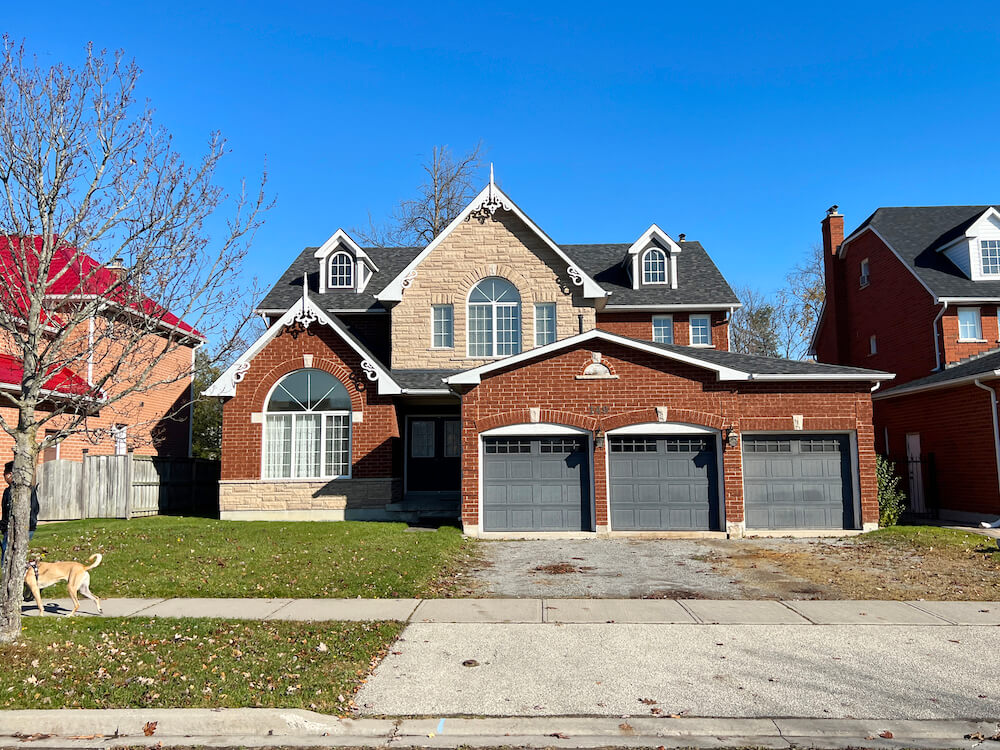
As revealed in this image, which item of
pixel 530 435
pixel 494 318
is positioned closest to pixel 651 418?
pixel 530 435

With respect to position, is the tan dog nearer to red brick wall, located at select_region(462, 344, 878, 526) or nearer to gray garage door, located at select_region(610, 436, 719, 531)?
red brick wall, located at select_region(462, 344, 878, 526)

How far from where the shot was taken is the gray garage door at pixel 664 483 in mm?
17281

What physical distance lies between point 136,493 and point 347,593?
1336 centimetres

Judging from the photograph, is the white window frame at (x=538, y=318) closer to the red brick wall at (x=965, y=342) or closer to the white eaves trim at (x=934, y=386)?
the white eaves trim at (x=934, y=386)

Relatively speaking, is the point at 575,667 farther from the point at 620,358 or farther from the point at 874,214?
the point at 874,214

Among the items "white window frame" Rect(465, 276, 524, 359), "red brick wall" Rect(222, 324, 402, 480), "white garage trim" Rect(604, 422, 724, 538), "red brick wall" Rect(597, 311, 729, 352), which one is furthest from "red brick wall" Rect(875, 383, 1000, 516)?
"red brick wall" Rect(222, 324, 402, 480)

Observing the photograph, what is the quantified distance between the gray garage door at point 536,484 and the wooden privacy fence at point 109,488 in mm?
10302

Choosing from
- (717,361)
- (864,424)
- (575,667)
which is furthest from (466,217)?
(575,667)

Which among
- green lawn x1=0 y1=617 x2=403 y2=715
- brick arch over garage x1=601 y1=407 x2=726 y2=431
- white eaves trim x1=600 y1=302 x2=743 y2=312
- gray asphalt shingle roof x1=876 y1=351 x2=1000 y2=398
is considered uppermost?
white eaves trim x1=600 y1=302 x2=743 y2=312

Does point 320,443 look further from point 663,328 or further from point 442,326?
point 663,328

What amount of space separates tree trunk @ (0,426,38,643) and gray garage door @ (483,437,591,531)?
34.5ft

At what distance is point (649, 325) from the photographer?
80.7 ft

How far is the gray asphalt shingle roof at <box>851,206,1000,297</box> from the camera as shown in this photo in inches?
953

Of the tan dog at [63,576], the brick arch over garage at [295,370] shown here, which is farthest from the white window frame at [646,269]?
the tan dog at [63,576]
